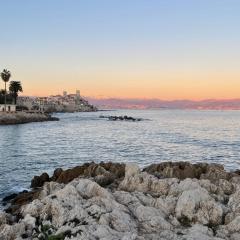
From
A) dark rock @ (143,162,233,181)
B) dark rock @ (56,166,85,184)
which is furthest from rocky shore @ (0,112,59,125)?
dark rock @ (143,162,233,181)

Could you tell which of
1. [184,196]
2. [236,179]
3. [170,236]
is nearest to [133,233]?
[170,236]

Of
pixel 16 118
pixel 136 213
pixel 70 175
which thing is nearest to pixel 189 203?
pixel 136 213

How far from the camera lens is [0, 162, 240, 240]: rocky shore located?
63.4 ft

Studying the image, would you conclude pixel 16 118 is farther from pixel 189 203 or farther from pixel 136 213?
pixel 189 203

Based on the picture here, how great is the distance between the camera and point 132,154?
66062 millimetres

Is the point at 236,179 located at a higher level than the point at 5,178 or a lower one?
higher

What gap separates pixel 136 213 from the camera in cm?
2119

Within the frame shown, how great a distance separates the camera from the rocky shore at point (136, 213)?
63.4 ft

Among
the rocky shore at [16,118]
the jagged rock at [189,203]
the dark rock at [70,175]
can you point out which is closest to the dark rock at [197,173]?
the jagged rock at [189,203]

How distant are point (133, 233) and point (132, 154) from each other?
155 feet

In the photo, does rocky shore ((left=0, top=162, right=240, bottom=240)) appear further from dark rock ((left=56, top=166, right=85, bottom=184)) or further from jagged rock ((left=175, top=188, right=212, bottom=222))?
dark rock ((left=56, top=166, right=85, bottom=184))

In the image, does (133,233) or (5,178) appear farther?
(5,178)

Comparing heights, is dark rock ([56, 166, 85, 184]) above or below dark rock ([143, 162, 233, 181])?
below

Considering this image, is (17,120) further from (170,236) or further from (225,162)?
(170,236)
